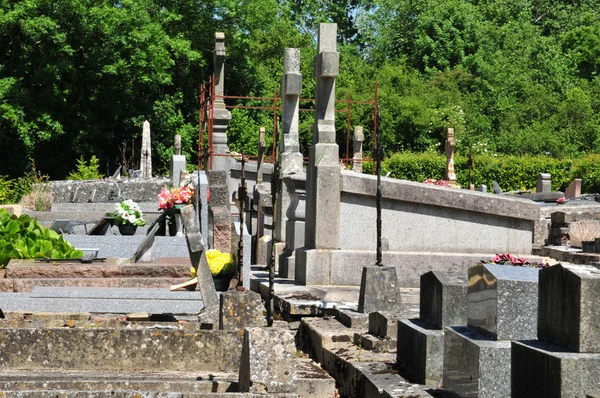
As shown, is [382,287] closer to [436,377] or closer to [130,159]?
[436,377]

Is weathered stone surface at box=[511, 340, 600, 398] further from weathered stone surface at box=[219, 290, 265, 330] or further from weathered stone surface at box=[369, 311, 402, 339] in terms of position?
weathered stone surface at box=[369, 311, 402, 339]

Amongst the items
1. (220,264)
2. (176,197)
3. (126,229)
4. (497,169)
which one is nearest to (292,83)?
(176,197)

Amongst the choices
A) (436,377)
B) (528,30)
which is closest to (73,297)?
(436,377)

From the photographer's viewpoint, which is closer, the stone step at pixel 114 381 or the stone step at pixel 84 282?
the stone step at pixel 114 381

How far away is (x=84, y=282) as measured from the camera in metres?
11.0

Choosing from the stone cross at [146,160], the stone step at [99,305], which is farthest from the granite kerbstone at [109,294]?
the stone cross at [146,160]

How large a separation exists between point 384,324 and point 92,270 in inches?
173

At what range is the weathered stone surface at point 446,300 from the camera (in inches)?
244

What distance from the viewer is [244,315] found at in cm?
706

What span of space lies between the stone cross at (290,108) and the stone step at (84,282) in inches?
180

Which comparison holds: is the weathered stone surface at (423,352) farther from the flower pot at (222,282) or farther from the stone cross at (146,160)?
the stone cross at (146,160)

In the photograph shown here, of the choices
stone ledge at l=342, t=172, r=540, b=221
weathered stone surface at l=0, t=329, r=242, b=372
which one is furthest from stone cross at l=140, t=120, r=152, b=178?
weathered stone surface at l=0, t=329, r=242, b=372

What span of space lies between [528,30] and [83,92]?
2417 centimetres

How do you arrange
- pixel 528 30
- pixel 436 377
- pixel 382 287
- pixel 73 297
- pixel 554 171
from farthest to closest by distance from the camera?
pixel 528 30 < pixel 554 171 < pixel 73 297 < pixel 382 287 < pixel 436 377
